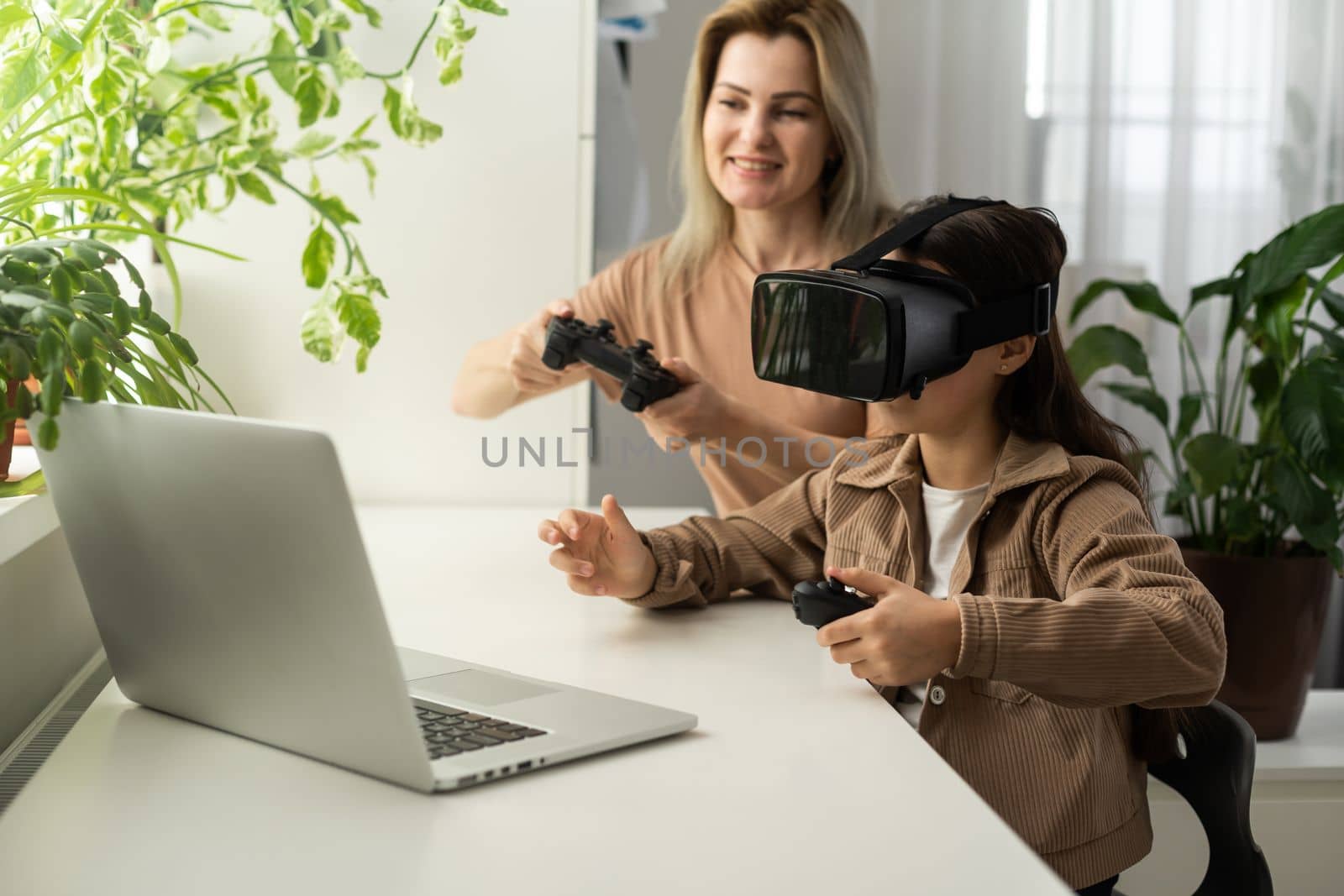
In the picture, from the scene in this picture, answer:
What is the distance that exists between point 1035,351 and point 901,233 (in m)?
0.16

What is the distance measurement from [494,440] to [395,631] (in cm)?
69

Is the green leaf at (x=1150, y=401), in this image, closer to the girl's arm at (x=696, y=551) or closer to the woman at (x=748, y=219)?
the woman at (x=748, y=219)

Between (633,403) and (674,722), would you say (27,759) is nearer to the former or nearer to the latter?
(674,722)

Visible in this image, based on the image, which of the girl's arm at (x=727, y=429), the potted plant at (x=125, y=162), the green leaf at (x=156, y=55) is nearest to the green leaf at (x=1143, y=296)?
the girl's arm at (x=727, y=429)

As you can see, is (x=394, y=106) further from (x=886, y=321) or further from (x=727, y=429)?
(x=886, y=321)

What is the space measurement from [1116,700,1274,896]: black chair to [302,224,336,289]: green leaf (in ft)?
2.86

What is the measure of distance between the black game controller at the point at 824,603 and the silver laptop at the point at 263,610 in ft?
0.39

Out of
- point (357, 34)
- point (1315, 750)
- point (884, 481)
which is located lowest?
point (1315, 750)

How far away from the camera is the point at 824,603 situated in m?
0.82

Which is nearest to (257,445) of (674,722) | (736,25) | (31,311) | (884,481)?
(31,311)

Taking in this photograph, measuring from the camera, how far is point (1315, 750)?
1.91m

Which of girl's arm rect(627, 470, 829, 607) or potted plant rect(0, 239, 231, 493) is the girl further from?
potted plant rect(0, 239, 231, 493)

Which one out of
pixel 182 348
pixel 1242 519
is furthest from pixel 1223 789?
pixel 1242 519

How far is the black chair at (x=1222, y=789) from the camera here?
36.6 inches
